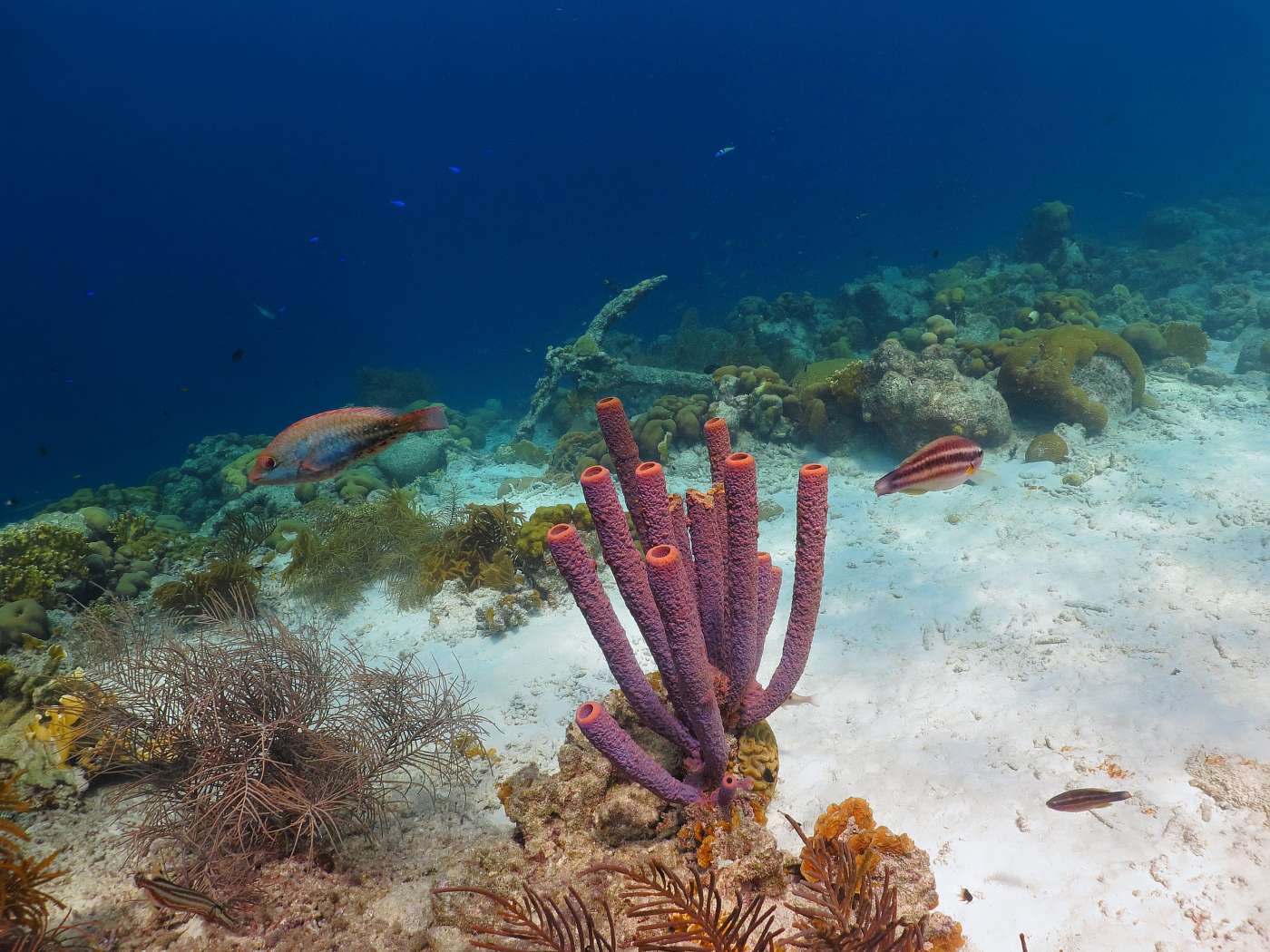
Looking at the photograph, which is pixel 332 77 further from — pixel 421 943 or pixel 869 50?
pixel 421 943

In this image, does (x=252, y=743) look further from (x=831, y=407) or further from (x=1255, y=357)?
(x=1255, y=357)

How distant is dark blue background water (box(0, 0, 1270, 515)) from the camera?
1869 inches

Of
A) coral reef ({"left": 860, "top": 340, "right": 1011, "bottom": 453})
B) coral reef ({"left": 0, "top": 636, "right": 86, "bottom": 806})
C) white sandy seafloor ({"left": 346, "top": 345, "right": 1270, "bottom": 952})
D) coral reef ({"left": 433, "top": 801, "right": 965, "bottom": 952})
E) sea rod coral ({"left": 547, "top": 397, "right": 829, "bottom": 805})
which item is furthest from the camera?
coral reef ({"left": 860, "top": 340, "right": 1011, "bottom": 453})

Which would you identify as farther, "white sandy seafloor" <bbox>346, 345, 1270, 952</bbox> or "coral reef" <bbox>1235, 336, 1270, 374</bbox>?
"coral reef" <bbox>1235, 336, 1270, 374</bbox>

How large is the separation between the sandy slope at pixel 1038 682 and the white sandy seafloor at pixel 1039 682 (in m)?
0.01

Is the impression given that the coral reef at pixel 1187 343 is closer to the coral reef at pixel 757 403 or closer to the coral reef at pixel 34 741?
the coral reef at pixel 757 403

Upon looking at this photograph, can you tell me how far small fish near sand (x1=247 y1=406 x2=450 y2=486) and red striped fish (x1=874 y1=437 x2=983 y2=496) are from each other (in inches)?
103

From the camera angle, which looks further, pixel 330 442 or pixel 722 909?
pixel 330 442

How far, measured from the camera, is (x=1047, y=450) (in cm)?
669

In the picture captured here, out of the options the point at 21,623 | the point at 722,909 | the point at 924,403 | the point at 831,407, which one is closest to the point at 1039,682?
the point at 722,909

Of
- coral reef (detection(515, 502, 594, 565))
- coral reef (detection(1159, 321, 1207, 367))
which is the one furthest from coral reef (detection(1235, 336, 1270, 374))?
coral reef (detection(515, 502, 594, 565))

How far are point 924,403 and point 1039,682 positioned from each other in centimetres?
446

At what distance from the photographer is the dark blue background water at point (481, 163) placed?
47469 millimetres

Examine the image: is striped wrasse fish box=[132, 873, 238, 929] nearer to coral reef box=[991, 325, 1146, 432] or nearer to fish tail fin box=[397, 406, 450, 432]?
fish tail fin box=[397, 406, 450, 432]
